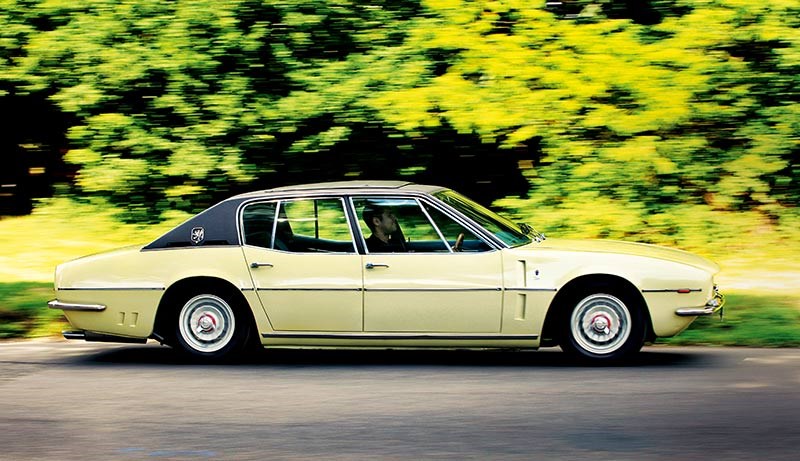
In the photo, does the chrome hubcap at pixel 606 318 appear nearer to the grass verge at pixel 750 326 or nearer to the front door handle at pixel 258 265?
the grass verge at pixel 750 326

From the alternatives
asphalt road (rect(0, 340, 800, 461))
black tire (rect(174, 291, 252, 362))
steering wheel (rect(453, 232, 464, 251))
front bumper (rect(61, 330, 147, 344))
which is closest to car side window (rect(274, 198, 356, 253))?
black tire (rect(174, 291, 252, 362))

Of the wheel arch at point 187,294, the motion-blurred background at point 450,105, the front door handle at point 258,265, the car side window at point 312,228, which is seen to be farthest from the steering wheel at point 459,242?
the motion-blurred background at point 450,105

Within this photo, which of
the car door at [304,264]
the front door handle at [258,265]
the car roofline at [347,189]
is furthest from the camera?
the car roofline at [347,189]

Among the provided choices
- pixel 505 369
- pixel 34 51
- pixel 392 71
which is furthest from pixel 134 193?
pixel 505 369

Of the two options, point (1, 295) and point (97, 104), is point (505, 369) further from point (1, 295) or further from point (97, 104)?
point (97, 104)

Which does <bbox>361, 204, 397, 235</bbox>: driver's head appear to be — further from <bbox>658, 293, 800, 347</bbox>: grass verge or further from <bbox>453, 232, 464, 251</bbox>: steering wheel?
<bbox>658, 293, 800, 347</bbox>: grass verge

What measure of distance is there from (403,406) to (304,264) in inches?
71.9

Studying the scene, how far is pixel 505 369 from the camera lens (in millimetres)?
8609

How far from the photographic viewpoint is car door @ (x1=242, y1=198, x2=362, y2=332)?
8.72 meters

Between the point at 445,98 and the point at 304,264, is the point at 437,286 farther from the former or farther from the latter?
the point at 445,98

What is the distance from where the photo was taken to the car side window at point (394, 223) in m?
8.97

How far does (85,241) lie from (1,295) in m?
4.19

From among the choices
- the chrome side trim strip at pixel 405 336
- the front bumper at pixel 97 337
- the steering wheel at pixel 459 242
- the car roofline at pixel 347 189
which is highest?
the car roofline at pixel 347 189

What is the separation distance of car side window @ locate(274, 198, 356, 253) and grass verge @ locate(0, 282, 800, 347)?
281 centimetres
